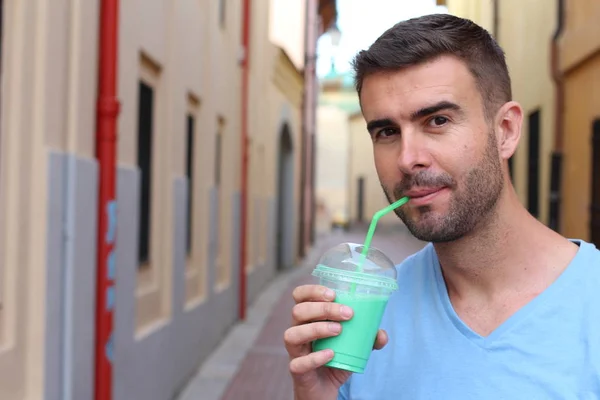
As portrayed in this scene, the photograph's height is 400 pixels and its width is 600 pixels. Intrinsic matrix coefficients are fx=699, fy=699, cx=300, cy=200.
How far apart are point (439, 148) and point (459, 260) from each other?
29cm

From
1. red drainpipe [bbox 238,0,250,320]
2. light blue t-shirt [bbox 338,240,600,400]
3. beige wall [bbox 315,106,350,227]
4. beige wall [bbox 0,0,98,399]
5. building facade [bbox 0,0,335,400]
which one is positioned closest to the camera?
light blue t-shirt [bbox 338,240,600,400]

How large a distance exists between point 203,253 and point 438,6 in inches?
213

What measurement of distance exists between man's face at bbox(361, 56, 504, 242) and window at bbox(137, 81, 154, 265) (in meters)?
3.98

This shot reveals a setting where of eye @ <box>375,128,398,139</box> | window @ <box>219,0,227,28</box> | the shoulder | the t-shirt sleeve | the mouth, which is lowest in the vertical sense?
the t-shirt sleeve

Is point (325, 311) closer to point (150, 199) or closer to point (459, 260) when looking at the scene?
point (459, 260)

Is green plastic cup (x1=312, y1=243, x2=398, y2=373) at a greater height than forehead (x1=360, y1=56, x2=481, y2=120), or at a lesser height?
lesser

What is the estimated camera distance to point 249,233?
1112cm

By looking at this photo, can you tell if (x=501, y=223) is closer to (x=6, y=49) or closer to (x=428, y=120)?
(x=428, y=120)

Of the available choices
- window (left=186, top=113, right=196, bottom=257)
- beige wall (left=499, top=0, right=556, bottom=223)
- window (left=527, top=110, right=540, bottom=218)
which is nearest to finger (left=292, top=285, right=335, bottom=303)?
beige wall (left=499, top=0, right=556, bottom=223)

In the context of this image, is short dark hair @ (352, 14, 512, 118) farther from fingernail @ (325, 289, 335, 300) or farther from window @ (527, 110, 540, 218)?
window @ (527, 110, 540, 218)

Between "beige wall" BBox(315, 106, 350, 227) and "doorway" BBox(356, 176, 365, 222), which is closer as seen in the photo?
"doorway" BBox(356, 176, 365, 222)

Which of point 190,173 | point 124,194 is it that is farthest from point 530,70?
point 190,173

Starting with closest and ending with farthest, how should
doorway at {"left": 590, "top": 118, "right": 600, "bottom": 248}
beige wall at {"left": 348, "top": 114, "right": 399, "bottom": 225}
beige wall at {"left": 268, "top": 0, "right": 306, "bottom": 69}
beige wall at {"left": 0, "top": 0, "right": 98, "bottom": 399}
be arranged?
beige wall at {"left": 0, "top": 0, "right": 98, "bottom": 399}, doorway at {"left": 590, "top": 118, "right": 600, "bottom": 248}, beige wall at {"left": 268, "top": 0, "right": 306, "bottom": 69}, beige wall at {"left": 348, "top": 114, "right": 399, "bottom": 225}

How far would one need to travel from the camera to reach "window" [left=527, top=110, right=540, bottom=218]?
12.8ft
